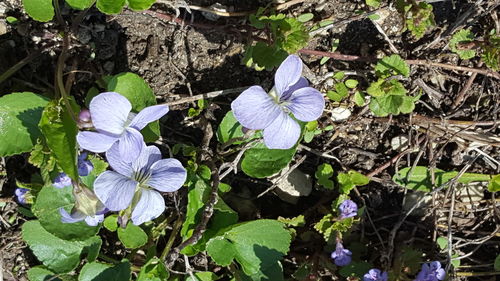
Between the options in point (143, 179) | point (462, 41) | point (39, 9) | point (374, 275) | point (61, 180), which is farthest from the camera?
point (462, 41)

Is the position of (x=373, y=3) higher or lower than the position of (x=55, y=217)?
higher

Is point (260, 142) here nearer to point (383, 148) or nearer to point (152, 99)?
point (152, 99)

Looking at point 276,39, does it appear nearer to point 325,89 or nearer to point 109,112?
point 325,89

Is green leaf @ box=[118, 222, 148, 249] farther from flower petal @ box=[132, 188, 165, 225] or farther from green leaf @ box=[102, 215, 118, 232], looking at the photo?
A: flower petal @ box=[132, 188, 165, 225]

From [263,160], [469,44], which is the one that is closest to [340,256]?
[263,160]

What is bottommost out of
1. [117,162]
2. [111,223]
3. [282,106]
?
[111,223]

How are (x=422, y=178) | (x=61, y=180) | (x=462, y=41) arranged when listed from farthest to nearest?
(x=422, y=178) < (x=462, y=41) < (x=61, y=180)

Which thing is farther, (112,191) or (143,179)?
(143,179)
